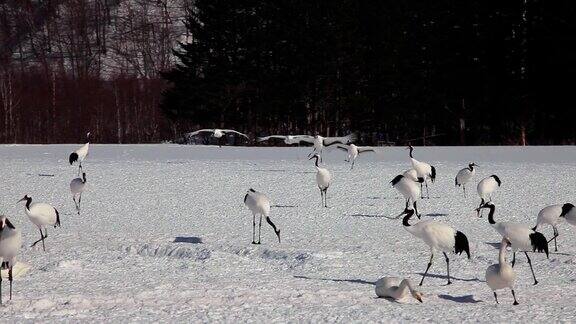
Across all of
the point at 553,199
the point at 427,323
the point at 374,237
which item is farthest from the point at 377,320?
the point at 553,199

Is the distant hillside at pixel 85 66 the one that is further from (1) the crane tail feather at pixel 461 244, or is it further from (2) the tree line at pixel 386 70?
(1) the crane tail feather at pixel 461 244

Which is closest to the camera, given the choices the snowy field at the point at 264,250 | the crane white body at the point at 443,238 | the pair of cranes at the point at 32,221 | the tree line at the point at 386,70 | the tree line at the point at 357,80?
the snowy field at the point at 264,250

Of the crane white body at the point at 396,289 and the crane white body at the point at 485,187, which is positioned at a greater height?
the crane white body at the point at 485,187

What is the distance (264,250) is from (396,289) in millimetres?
3083

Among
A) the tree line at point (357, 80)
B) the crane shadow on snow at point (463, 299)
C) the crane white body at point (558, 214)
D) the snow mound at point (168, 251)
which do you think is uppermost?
the tree line at point (357, 80)

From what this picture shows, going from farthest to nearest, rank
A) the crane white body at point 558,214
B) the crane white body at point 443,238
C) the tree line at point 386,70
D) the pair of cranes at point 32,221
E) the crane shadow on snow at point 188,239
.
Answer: the tree line at point 386,70 < the crane shadow on snow at point 188,239 < the crane white body at point 558,214 < the crane white body at point 443,238 < the pair of cranes at point 32,221

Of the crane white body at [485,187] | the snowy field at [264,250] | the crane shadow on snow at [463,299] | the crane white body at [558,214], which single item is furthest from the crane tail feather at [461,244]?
the crane white body at [485,187]

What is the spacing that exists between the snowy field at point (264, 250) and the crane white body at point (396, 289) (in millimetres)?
91

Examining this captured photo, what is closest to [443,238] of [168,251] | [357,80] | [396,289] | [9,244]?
[396,289]

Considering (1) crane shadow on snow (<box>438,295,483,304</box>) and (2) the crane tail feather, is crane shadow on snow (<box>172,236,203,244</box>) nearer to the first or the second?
(2) the crane tail feather

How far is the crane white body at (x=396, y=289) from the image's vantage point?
7.31 meters

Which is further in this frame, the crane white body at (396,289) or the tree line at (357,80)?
the tree line at (357,80)

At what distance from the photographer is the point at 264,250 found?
10109mm

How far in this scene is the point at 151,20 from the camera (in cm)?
8556
